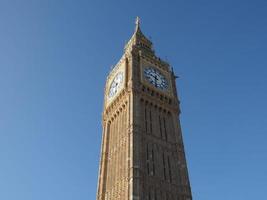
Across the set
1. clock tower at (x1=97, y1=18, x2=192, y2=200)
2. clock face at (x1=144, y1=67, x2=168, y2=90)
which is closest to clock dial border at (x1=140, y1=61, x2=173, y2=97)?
clock tower at (x1=97, y1=18, x2=192, y2=200)

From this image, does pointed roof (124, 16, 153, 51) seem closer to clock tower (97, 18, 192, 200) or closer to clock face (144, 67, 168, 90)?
clock tower (97, 18, 192, 200)

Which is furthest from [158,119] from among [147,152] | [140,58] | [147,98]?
[140,58]

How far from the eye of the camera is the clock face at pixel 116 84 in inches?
2364

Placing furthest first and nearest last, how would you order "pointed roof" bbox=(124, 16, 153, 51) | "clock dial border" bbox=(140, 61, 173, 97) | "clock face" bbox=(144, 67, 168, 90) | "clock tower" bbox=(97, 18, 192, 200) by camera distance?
"pointed roof" bbox=(124, 16, 153, 51) → "clock face" bbox=(144, 67, 168, 90) → "clock dial border" bbox=(140, 61, 173, 97) → "clock tower" bbox=(97, 18, 192, 200)

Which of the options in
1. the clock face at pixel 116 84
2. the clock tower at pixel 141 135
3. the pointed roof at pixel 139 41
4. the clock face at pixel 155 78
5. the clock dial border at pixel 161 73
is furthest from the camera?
the pointed roof at pixel 139 41

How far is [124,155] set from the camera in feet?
160

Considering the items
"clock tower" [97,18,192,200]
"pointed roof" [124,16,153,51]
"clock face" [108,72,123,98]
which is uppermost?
"pointed roof" [124,16,153,51]

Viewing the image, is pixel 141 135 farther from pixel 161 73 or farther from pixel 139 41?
pixel 139 41

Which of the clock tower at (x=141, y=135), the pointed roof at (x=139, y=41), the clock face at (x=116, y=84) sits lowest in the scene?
the clock tower at (x=141, y=135)

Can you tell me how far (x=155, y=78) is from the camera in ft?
198

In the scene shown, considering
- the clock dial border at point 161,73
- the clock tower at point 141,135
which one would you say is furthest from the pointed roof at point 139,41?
the clock dial border at point 161,73

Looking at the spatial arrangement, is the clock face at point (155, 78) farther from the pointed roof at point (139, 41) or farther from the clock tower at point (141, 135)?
the pointed roof at point (139, 41)

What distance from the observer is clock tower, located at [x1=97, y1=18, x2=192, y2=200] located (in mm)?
45844

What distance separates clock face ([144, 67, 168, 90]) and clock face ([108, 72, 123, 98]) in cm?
420
